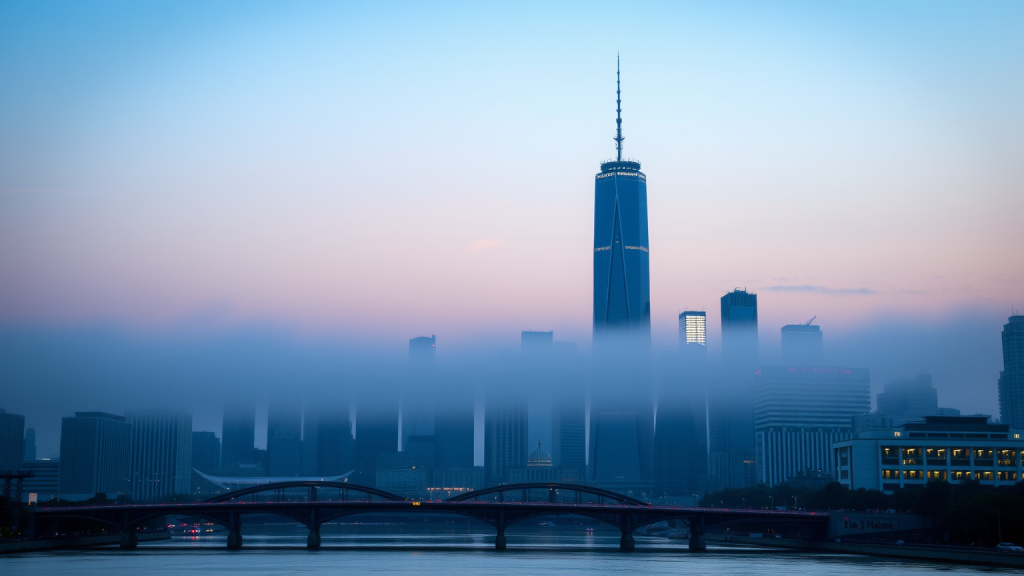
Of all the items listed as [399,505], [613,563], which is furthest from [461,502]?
[613,563]

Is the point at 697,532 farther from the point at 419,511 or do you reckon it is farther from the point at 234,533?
the point at 234,533

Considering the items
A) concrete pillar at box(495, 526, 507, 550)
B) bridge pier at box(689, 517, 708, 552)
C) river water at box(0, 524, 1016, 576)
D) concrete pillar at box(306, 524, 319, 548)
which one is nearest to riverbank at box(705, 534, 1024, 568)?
river water at box(0, 524, 1016, 576)

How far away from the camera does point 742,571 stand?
12044 cm

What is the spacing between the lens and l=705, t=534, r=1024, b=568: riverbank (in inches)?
4448

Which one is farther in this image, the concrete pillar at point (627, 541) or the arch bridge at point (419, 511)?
the concrete pillar at point (627, 541)

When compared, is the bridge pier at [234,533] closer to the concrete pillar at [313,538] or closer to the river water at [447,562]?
the river water at [447,562]

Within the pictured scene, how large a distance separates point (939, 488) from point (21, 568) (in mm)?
113358

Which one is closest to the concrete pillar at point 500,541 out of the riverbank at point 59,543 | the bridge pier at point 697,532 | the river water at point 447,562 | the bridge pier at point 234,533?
the river water at point 447,562

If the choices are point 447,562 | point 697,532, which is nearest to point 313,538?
point 447,562

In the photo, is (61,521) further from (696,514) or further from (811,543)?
(811,543)

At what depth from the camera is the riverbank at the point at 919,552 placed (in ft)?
371

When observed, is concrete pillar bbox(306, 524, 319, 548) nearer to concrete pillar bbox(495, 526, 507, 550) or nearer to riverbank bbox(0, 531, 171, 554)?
concrete pillar bbox(495, 526, 507, 550)

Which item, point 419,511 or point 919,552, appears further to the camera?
point 419,511

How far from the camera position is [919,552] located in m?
133
